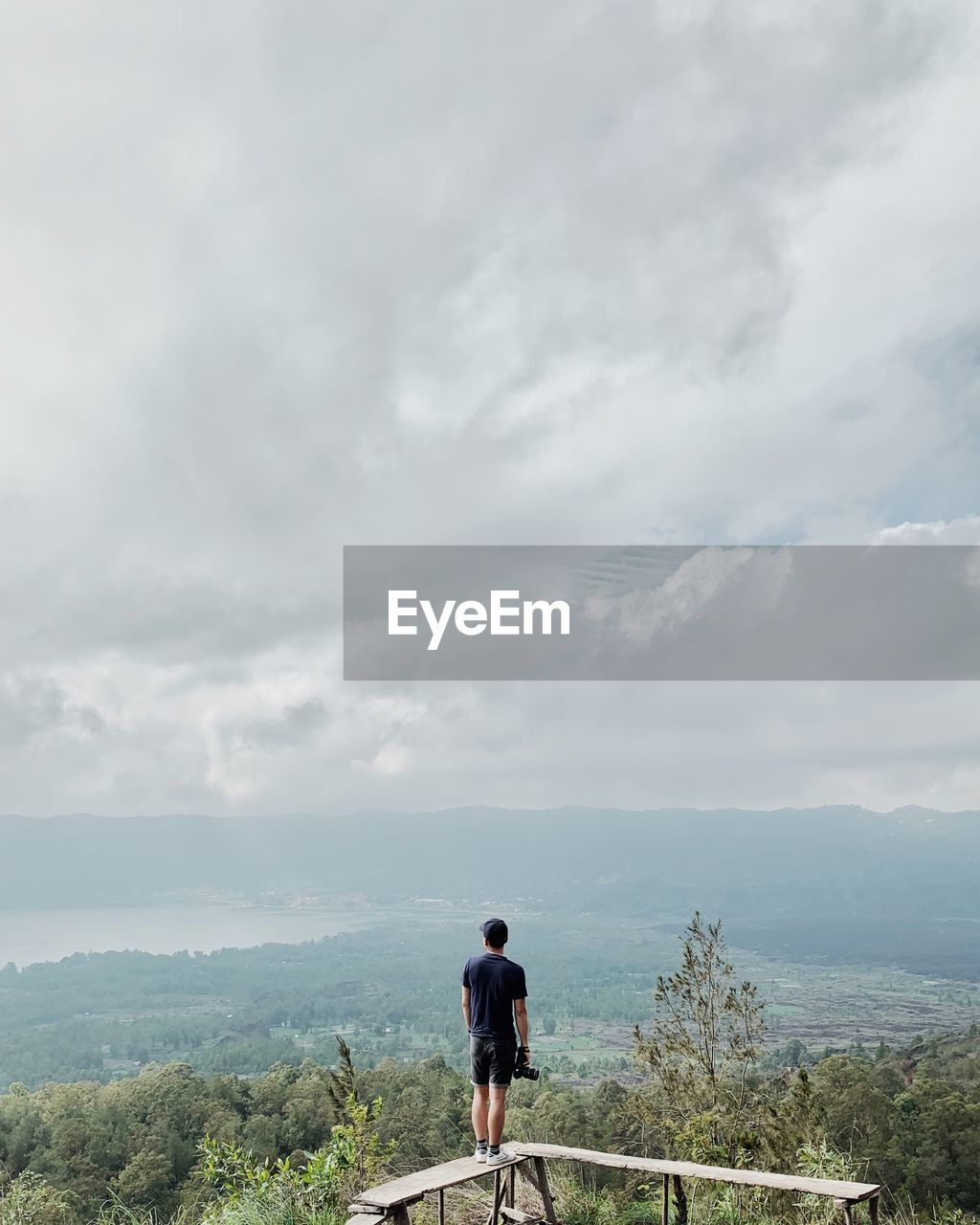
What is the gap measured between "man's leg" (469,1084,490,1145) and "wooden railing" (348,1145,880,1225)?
144 millimetres

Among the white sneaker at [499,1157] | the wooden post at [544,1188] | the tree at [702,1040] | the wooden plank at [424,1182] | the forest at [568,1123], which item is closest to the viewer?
the wooden plank at [424,1182]

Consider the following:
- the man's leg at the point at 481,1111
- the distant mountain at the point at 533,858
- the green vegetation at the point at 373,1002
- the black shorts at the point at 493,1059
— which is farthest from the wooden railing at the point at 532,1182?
the distant mountain at the point at 533,858

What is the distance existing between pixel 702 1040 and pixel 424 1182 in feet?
11.2

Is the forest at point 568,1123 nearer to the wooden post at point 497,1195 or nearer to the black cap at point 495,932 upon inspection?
the wooden post at point 497,1195

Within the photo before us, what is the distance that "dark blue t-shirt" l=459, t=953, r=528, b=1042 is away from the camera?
17.5ft

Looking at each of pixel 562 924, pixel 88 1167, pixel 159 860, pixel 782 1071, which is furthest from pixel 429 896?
pixel 782 1071

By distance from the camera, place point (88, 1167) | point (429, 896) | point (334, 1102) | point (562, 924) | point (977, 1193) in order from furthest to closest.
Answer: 1. point (429, 896)
2. point (562, 924)
3. point (88, 1167)
4. point (977, 1193)
5. point (334, 1102)

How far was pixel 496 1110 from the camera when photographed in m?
5.39

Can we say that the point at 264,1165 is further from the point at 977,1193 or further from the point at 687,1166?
the point at 977,1193

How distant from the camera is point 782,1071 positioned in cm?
970

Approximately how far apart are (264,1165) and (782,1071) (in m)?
5.54

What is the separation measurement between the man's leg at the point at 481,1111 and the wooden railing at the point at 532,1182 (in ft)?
0.47

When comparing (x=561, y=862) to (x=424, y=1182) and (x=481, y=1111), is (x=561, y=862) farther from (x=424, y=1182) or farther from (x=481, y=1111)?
(x=424, y=1182)

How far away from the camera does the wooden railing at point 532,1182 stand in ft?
15.8
